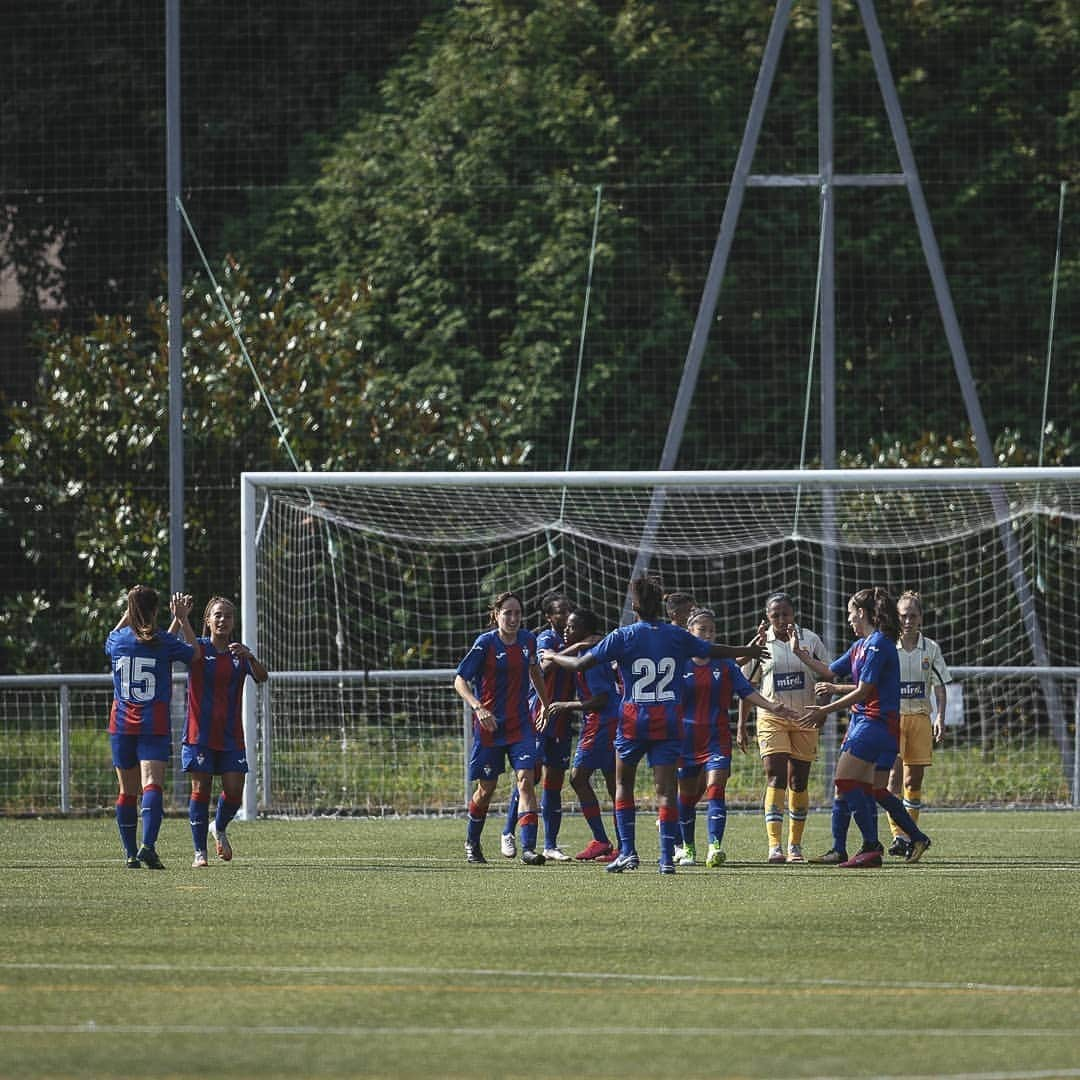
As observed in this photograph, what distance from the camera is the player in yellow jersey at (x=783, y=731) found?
578 inches

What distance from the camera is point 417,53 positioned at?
91.2 feet

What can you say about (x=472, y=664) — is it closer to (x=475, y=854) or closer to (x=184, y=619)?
(x=475, y=854)

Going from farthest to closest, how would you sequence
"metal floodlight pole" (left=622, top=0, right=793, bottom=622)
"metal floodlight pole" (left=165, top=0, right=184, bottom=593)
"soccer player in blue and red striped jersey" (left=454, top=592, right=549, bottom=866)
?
"metal floodlight pole" (left=622, top=0, right=793, bottom=622), "metal floodlight pole" (left=165, top=0, right=184, bottom=593), "soccer player in blue and red striped jersey" (left=454, top=592, right=549, bottom=866)

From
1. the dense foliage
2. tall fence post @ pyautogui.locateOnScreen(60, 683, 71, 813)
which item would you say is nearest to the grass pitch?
tall fence post @ pyautogui.locateOnScreen(60, 683, 71, 813)

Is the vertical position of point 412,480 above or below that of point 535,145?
below

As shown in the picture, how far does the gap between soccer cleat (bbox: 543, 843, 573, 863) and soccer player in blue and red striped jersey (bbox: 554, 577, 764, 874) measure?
1.67 metres

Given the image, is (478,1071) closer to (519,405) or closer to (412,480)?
(412,480)

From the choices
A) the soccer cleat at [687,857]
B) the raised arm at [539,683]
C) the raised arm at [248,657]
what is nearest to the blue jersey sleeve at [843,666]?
the soccer cleat at [687,857]

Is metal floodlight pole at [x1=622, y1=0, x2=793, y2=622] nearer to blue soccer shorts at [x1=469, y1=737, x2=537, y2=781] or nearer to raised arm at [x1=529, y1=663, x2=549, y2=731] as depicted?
raised arm at [x1=529, y1=663, x2=549, y2=731]

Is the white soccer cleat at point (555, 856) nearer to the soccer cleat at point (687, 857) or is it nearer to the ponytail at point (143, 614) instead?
the soccer cleat at point (687, 857)

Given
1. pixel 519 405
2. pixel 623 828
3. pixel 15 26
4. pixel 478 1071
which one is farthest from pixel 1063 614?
pixel 478 1071

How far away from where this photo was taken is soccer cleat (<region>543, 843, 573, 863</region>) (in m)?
14.6

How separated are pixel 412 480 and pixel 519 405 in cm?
658

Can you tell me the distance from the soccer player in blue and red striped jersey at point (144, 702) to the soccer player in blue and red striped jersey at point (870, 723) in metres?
4.06
